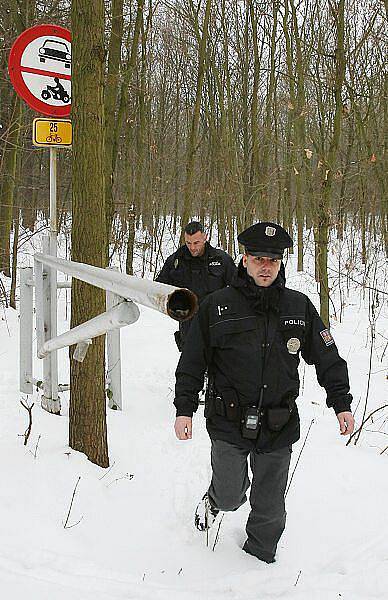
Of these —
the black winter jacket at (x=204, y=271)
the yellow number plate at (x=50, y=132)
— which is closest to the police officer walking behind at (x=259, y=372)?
the yellow number plate at (x=50, y=132)

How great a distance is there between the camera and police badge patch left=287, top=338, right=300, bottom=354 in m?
2.95

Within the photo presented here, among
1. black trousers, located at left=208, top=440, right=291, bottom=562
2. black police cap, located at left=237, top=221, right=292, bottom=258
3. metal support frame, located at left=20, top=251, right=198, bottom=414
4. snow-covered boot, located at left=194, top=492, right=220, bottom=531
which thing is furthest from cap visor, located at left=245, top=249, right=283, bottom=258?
snow-covered boot, located at left=194, top=492, right=220, bottom=531

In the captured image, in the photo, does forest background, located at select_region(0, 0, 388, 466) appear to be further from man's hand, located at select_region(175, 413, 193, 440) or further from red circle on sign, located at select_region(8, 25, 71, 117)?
man's hand, located at select_region(175, 413, 193, 440)

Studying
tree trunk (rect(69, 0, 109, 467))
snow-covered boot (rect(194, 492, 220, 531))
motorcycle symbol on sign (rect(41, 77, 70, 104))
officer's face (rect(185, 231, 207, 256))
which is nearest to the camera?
snow-covered boot (rect(194, 492, 220, 531))

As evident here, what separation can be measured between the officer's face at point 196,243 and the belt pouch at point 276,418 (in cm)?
279

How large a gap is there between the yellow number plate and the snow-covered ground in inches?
77.6

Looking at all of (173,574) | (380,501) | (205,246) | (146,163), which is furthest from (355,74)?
(173,574)

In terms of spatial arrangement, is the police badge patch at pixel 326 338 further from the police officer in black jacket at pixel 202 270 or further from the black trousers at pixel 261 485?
the police officer in black jacket at pixel 202 270

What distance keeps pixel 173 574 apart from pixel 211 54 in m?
13.8

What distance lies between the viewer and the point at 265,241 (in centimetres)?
292

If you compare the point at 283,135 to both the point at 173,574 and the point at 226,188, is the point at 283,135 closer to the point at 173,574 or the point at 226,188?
the point at 226,188

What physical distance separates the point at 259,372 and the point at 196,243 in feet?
9.07

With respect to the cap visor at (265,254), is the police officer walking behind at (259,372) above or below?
below

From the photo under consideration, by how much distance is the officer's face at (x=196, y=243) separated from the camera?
5469mm
